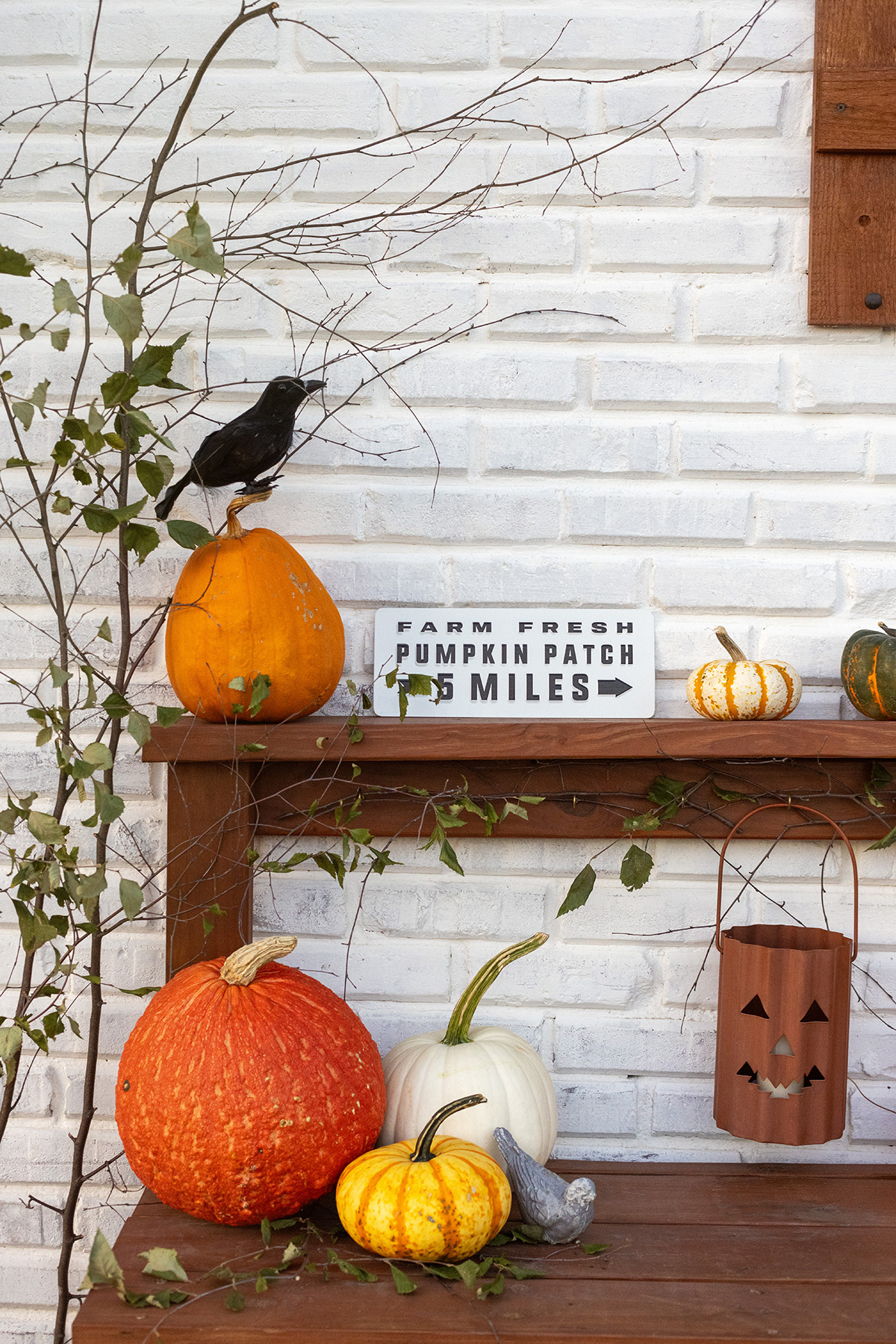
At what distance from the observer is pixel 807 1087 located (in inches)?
45.3

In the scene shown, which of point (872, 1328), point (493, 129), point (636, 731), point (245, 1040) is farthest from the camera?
point (493, 129)

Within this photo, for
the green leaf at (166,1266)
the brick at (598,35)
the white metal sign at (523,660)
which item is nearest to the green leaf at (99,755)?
the white metal sign at (523,660)

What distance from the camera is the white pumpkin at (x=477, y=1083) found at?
1135mm

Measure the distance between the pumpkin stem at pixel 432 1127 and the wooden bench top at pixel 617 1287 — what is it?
0.11m

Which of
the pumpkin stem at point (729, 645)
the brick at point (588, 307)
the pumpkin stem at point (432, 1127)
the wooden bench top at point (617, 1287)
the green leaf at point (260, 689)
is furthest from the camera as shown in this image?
the brick at point (588, 307)

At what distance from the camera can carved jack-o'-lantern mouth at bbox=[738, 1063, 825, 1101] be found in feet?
3.78

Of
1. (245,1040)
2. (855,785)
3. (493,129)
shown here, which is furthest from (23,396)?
(855,785)

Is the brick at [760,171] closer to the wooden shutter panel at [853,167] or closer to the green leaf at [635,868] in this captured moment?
the wooden shutter panel at [853,167]

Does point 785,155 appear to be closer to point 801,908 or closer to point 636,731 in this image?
point 636,731

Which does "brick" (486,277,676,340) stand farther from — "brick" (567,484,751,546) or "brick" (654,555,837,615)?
"brick" (654,555,837,615)

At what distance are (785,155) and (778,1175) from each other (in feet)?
4.24

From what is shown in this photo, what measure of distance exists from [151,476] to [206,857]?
0.48m

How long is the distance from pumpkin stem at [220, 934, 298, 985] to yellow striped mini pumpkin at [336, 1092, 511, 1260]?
229 mm

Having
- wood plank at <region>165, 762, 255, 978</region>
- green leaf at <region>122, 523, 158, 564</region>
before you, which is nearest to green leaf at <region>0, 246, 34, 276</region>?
green leaf at <region>122, 523, 158, 564</region>
